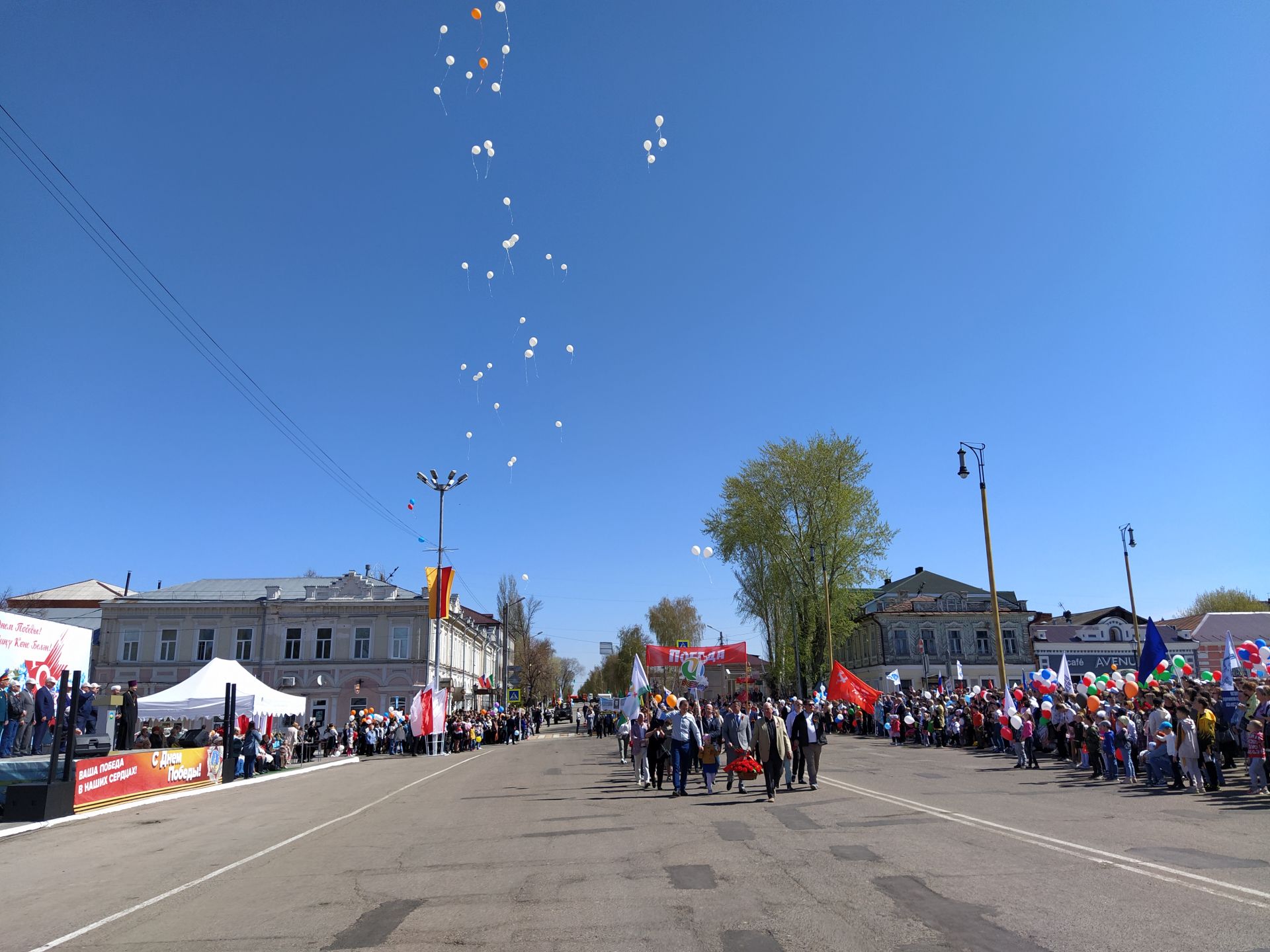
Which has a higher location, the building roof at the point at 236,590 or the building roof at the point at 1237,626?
the building roof at the point at 236,590

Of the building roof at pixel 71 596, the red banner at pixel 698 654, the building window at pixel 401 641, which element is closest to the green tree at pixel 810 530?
the red banner at pixel 698 654

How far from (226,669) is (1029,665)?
64.5 metres

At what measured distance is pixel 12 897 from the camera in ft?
30.6

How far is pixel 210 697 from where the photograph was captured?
2622cm

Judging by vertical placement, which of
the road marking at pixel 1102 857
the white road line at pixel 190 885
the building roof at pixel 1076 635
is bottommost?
the white road line at pixel 190 885

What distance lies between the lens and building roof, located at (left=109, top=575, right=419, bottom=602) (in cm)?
6034

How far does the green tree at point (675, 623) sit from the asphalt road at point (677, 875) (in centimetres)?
7519

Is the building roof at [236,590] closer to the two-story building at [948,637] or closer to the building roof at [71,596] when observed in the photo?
the building roof at [71,596]

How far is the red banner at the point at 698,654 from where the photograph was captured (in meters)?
41.6

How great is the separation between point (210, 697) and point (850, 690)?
82.2ft

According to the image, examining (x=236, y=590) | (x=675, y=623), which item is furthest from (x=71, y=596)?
(x=675, y=623)

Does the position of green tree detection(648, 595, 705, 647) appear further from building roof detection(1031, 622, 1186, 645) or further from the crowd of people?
the crowd of people

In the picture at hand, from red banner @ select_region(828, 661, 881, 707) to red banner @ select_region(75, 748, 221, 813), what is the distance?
24.5 meters

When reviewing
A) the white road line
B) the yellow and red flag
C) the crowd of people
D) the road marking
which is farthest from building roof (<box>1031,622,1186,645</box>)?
the white road line
